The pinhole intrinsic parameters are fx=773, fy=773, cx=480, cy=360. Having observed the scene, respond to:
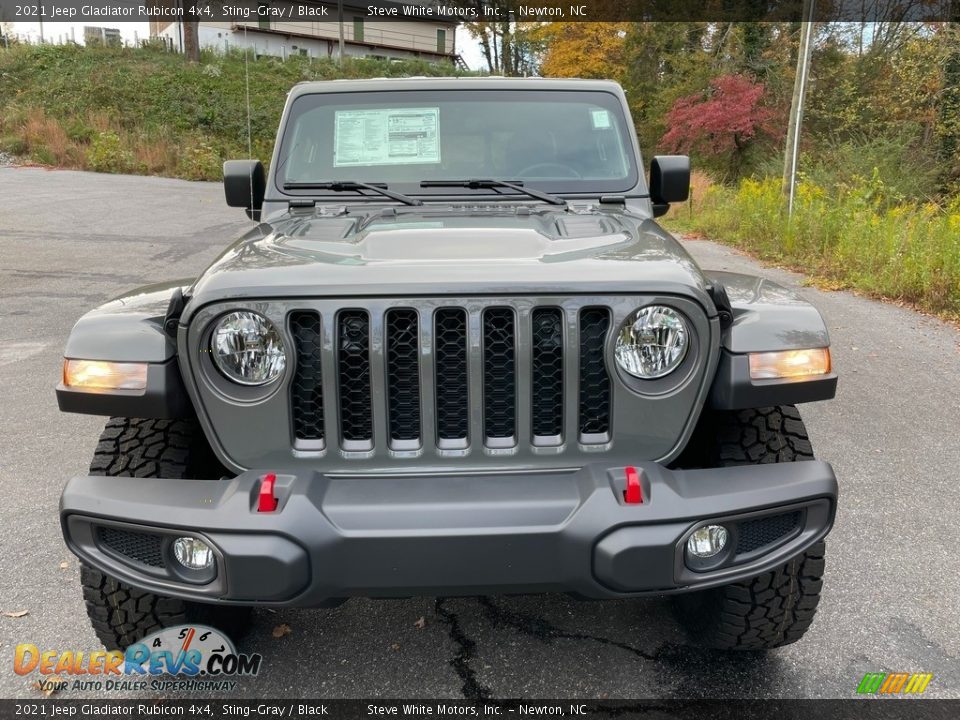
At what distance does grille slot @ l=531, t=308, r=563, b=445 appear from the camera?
1.91 m

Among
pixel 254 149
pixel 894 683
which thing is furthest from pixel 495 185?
pixel 254 149

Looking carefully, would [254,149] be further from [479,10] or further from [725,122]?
[479,10]

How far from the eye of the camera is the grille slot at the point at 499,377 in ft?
6.24

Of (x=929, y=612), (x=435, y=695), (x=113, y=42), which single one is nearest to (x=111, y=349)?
(x=435, y=695)

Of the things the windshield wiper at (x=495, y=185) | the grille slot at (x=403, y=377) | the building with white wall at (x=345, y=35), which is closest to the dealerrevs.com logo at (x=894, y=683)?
the grille slot at (x=403, y=377)

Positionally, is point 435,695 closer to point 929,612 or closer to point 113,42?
point 929,612

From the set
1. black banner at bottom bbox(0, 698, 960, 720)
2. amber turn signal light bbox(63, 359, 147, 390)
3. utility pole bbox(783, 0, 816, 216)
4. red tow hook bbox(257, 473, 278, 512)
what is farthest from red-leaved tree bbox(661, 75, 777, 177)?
red tow hook bbox(257, 473, 278, 512)

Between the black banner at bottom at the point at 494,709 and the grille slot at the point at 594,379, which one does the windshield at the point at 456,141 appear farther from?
the black banner at bottom at the point at 494,709

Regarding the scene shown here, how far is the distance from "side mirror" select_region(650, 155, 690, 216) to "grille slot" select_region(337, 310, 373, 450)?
1792 millimetres

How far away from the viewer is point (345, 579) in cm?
176

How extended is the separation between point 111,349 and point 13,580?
1.38m

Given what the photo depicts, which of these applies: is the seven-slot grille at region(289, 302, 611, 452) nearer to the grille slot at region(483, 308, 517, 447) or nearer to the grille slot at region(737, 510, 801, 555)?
the grille slot at region(483, 308, 517, 447)

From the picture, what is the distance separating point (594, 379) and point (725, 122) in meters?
21.0

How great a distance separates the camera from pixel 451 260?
2010 millimetres
